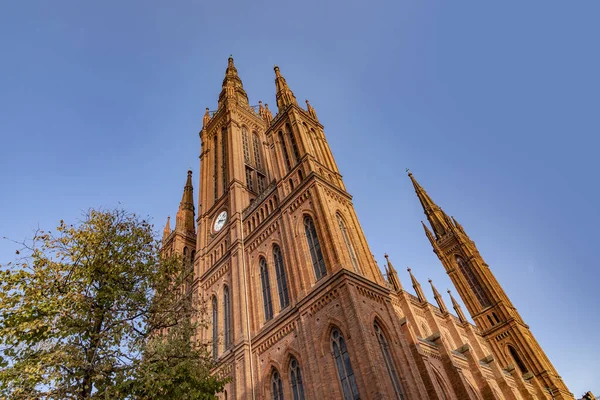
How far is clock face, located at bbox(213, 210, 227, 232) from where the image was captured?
3123 centimetres

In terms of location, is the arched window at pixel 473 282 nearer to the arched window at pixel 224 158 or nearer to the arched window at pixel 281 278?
the arched window at pixel 224 158

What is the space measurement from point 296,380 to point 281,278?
5579 mm

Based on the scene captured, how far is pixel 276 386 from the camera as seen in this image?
19.2m

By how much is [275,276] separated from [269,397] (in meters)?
6.05

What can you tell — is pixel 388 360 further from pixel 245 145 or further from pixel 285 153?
pixel 245 145

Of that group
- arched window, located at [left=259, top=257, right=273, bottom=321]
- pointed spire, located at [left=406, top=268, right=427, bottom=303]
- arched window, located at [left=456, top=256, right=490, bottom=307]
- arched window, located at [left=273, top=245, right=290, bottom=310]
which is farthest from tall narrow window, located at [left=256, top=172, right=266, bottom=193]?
arched window, located at [left=456, top=256, right=490, bottom=307]

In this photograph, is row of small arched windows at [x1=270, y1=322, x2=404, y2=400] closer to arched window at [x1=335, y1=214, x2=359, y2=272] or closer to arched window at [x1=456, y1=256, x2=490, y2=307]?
arched window at [x1=335, y1=214, x2=359, y2=272]

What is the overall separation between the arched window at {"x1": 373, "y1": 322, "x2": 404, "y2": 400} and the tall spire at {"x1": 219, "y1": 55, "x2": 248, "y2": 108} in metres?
31.3

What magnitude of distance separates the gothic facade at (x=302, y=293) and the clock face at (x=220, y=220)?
16 cm

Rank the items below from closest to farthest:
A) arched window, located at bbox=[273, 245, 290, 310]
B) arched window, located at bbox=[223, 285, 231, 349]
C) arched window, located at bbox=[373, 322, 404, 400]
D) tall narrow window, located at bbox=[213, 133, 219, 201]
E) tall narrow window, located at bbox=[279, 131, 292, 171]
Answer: arched window, located at bbox=[373, 322, 404, 400], arched window, located at bbox=[273, 245, 290, 310], arched window, located at bbox=[223, 285, 231, 349], tall narrow window, located at bbox=[279, 131, 292, 171], tall narrow window, located at bbox=[213, 133, 219, 201]

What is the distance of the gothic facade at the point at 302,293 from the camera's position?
1666cm

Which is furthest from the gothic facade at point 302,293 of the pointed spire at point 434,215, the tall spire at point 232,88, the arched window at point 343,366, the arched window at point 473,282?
the pointed spire at point 434,215

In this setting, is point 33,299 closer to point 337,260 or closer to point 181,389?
point 181,389

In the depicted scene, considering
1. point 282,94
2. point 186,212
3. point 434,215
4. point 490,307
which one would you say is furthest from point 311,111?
point 434,215
